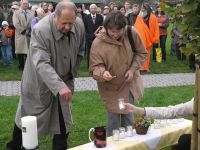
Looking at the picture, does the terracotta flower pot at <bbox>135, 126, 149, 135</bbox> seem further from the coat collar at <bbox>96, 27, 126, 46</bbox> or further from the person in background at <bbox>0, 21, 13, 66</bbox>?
the person in background at <bbox>0, 21, 13, 66</bbox>

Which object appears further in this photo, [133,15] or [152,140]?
[133,15]

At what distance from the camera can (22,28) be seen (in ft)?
35.4

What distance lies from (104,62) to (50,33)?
0.69 metres

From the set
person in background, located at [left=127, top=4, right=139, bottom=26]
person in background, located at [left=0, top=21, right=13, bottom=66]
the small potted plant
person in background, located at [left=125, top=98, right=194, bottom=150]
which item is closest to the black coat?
person in background, located at [left=127, top=4, right=139, bottom=26]

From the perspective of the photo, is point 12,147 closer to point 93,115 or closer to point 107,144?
point 107,144

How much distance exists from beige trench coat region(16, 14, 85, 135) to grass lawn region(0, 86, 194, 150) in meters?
1.09

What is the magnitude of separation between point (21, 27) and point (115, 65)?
22.9 feet

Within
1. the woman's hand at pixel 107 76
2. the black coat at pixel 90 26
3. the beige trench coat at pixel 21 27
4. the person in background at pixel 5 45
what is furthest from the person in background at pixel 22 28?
the woman's hand at pixel 107 76

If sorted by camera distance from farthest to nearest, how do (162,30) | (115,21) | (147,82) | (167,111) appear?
(162,30) → (147,82) → (115,21) → (167,111)

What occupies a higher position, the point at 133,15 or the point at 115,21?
the point at 115,21

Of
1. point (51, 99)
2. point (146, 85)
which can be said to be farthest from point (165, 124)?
point (146, 85)

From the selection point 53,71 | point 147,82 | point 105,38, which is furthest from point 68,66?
point 147,82

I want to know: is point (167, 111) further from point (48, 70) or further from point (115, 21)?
point (48, 70)

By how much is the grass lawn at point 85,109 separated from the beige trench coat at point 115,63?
131 cm
